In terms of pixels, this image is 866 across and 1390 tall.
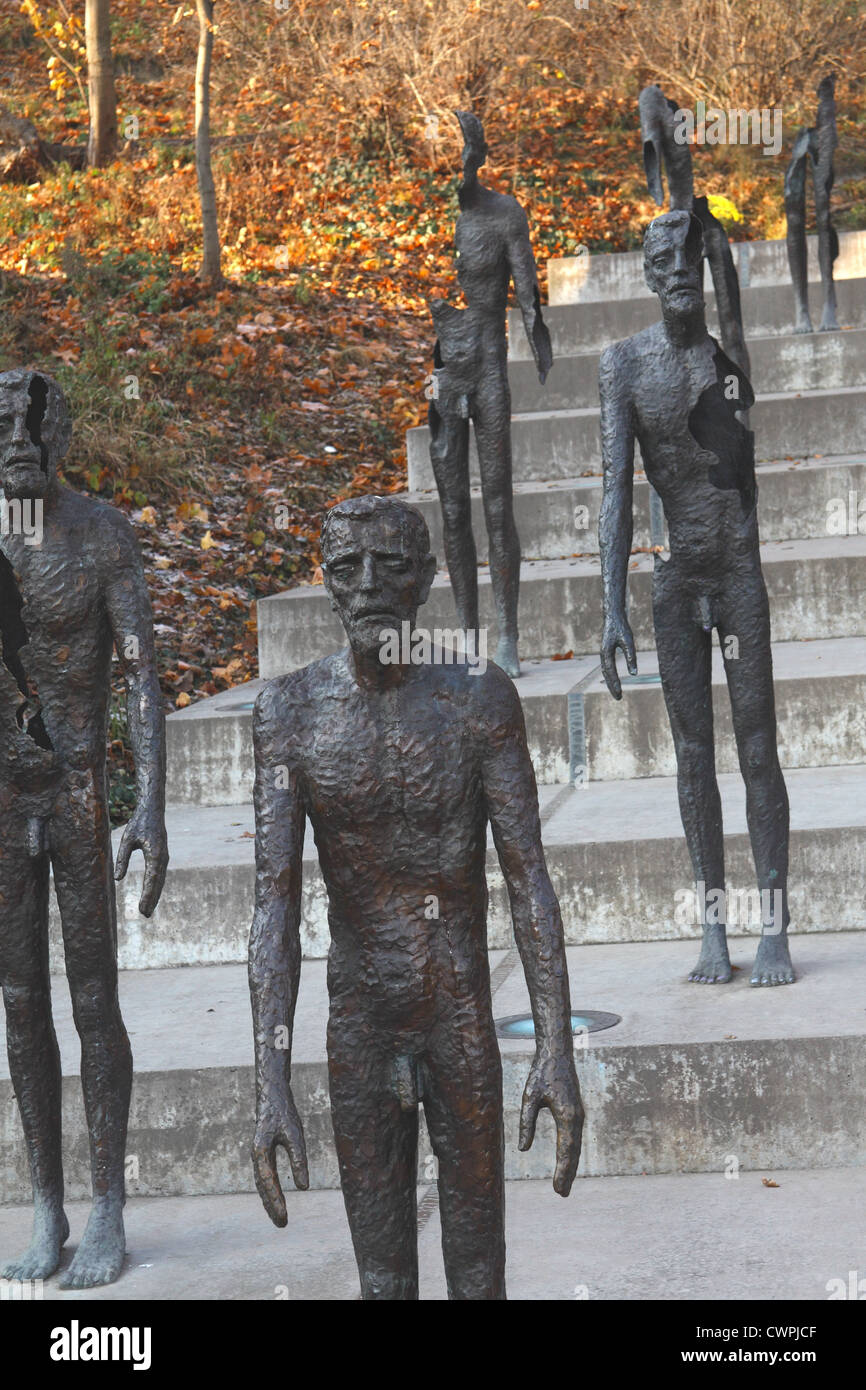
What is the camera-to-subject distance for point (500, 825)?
9.58 ft

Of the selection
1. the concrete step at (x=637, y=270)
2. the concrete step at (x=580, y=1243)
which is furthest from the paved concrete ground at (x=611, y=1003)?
the concrete step at (x=637, y=270)

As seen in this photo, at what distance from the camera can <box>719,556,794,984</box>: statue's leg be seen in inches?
208

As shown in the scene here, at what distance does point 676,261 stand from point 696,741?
1.43 m

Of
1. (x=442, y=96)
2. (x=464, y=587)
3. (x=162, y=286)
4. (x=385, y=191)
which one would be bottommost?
(x=464, y=587)

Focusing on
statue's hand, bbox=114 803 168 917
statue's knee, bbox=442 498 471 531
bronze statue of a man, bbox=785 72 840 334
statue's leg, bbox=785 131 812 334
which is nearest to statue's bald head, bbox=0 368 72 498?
statue's hand, bbox=114 803 168 917

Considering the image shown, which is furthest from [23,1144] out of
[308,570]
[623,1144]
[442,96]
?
[442,96]

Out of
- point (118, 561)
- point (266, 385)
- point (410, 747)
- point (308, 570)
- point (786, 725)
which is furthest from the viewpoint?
point (266, 385)

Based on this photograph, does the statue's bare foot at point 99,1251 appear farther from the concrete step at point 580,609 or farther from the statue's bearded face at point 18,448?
the concrete step at point 580,609

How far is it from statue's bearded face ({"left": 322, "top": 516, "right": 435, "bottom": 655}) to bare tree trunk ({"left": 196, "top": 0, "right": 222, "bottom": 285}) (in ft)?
40.6

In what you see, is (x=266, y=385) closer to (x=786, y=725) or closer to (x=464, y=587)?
(x=464, y=587)

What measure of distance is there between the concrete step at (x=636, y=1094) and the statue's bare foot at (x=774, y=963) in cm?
6

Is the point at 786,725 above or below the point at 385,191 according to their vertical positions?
below

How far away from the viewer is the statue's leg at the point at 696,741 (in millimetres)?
5332

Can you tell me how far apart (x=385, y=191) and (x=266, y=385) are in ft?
14.9
